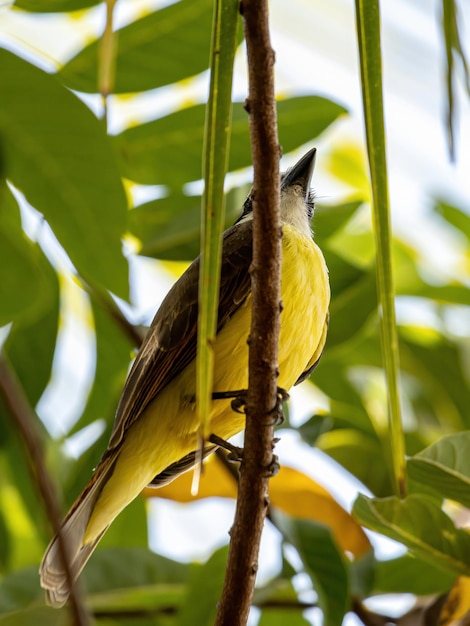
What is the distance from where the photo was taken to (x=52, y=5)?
2.46 metres

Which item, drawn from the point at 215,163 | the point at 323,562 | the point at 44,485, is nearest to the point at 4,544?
the point at 323,562

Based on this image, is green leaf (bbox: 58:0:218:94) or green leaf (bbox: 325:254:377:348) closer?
green leaf (bbox: 58:0:218:94)

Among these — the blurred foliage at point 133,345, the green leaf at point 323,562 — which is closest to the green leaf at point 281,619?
the blurred foliage at point 133,345

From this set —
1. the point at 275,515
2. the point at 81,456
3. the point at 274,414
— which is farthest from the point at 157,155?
the point at 274,414

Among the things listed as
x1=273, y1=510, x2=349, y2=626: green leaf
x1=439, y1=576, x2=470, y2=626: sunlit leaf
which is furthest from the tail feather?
x1=439, y1=576, x2=470, y2=626: sunlit leaf

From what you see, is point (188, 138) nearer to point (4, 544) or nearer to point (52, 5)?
point (52, 5)

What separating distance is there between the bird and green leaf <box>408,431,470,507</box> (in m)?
0.63

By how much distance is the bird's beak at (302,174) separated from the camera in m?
3.51

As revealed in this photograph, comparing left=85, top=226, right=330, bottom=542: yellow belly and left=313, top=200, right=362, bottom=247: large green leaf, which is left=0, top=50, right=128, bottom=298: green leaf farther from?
left=313, top=200, right=362, bottom=247: large green leaf

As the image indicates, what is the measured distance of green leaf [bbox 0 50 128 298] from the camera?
86.7 inches

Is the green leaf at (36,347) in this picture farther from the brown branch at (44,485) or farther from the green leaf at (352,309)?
the brown branch at (44,485)

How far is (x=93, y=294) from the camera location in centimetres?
312

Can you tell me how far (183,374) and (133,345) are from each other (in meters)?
0.41

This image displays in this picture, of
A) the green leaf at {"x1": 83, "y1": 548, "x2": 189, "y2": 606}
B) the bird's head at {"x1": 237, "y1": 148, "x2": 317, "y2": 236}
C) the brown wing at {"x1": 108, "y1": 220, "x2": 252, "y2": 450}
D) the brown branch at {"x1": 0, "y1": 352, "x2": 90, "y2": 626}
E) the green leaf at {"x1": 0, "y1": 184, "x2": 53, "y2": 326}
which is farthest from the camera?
the bird's head at {"x1": 237, "y1": 148, "x2": 317, "y2": 236}
